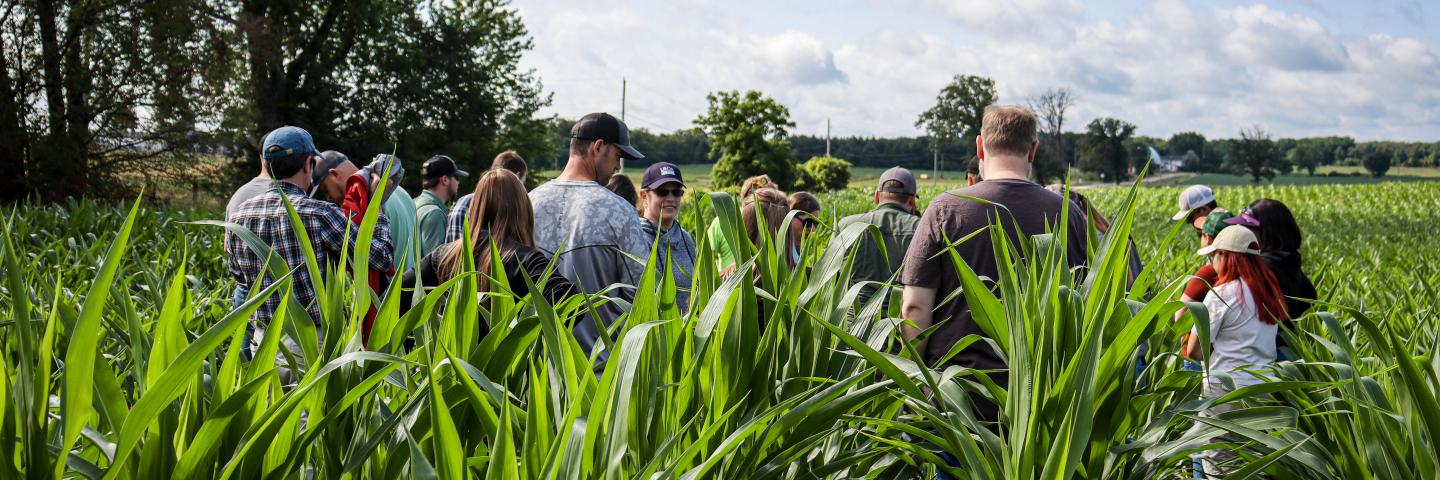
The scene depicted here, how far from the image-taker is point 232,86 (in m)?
27.2

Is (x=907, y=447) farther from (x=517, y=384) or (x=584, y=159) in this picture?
(x=584, y=159)

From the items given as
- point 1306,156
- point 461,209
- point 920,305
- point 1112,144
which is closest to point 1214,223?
point 920,305

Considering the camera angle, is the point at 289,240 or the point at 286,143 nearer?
the point at 289,240

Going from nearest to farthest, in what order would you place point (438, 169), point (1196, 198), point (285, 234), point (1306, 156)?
point (285, 234) < point (438, 169) < point (1196, 198) < point (1306, 156)

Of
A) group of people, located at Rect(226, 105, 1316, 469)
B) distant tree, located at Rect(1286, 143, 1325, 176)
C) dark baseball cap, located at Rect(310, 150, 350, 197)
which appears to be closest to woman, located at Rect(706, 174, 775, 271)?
group of people, located at Rect(226, 105, 1316, 469)

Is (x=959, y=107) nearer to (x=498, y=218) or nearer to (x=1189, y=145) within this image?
(x=1189, y=145)

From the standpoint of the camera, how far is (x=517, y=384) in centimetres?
163

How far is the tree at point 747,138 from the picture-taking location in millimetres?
67062

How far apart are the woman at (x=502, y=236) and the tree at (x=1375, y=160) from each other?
114742 millimetres

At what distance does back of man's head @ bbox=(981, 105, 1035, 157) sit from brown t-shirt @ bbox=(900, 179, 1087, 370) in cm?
10

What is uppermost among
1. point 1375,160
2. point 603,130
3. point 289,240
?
point 1375,160

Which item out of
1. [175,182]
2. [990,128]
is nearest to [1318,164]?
[175,182]

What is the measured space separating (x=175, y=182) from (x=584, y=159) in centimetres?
2100

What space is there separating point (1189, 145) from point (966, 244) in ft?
351
